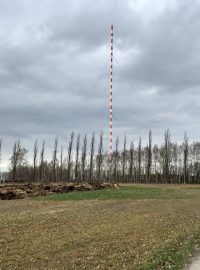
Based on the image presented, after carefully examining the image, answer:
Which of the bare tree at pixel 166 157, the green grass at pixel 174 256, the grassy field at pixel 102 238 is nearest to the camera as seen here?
the green grass at pixel 174 256

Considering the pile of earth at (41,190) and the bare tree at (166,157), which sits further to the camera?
the bare tree at (166,157)

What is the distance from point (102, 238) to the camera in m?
17.0

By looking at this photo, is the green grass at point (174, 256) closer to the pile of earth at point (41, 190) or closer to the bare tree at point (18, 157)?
the pile of earth at point (41, 190)

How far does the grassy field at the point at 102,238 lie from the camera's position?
1294 cm

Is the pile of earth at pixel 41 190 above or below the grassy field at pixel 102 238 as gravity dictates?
above

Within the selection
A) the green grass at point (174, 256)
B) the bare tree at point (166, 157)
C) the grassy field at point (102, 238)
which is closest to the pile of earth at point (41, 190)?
the grassy field at point (102, 238)

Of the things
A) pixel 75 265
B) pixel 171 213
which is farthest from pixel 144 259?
pixel 171 213

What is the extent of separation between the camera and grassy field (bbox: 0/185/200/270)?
509 inches

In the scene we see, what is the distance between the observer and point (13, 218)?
78.7 ft

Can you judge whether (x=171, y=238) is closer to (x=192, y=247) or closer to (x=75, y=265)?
(x=192, y=247)

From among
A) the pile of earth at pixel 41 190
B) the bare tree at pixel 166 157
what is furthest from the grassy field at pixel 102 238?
the bare tree at pixel 166 157

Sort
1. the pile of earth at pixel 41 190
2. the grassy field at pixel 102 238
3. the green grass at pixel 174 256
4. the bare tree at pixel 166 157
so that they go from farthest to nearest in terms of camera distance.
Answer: the bare tree at pixel 166 157 < the pile of earth at pixel 41 190 < the grassy field at pixel 102 238 < the green grass at pixel 174 256

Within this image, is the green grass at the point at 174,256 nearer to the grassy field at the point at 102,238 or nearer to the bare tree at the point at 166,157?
the grassy field at the point at 102,238

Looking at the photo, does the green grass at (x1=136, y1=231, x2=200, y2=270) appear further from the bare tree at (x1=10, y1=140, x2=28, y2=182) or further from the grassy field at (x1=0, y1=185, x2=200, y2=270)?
the bare tree at (x1=10, y1=140, x2=28, y2=182)
